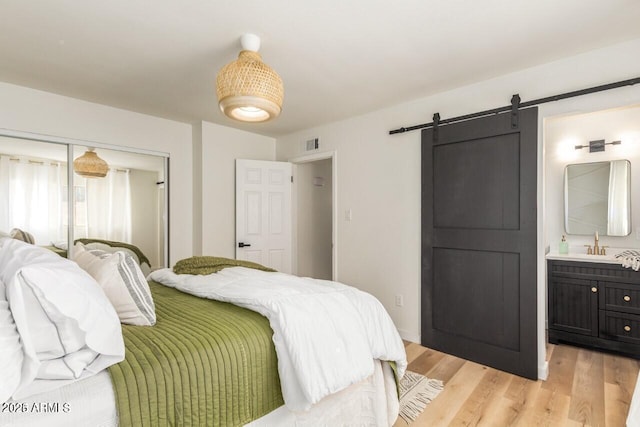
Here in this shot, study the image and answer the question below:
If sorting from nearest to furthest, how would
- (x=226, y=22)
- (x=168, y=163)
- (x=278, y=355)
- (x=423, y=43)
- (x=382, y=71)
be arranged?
(x=278, y=355), (x=226, y=22), (x=423, y=43), (x=382, y=71), (x=168, y=163)

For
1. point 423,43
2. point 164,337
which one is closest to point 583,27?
point 423,43

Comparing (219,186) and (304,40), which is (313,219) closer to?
(219,186)

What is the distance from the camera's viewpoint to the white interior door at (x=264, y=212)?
13.5 feet

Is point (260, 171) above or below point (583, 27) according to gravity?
below

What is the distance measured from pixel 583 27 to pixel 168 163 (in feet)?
12.9

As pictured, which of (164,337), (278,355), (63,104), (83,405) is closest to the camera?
(83,405)

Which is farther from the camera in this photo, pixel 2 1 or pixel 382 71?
pixel 382 71

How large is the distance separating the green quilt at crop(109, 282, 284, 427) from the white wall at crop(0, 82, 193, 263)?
2.55 metres

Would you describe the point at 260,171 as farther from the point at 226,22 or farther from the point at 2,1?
the point at 2,1

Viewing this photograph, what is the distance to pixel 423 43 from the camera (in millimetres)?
2205

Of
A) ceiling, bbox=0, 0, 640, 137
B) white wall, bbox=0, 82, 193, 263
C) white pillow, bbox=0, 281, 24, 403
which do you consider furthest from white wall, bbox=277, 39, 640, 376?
white pillow, bbox=0, 281, 24, 403

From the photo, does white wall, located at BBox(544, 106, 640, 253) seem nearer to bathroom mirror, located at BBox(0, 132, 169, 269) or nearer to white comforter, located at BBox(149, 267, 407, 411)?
white comforter, located at BBox(149, 267, 407, 411)

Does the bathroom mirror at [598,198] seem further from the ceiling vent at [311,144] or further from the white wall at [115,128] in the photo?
the white wall at [115,128]

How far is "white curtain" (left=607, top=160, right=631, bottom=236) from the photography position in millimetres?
3154
